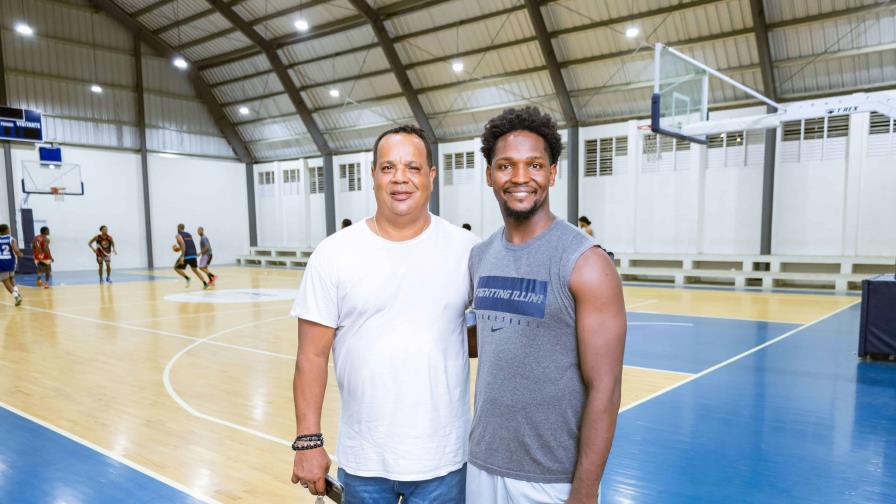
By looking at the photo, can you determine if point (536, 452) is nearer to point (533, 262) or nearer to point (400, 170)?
point (533, 262)

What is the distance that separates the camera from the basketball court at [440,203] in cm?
480

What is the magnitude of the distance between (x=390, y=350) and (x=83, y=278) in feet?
77.6

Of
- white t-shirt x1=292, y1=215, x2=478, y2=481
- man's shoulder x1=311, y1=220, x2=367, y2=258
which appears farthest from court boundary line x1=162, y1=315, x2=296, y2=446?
man's shoulder x1=311, y1=220, x2=367, y2=258

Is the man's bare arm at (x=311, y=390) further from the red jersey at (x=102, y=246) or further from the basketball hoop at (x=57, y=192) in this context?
the basketball hoop at (x=57, y=192)

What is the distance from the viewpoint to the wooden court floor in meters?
4.60

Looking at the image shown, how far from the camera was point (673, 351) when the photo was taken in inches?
332

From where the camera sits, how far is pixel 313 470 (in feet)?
6.67

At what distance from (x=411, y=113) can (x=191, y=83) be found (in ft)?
39.7

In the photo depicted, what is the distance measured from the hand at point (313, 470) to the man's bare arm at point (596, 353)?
0.85m

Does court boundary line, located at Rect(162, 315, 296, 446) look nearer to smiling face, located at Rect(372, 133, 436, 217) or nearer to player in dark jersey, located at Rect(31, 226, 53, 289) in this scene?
smiling face, located at Rect(372, 133, 436, 217)

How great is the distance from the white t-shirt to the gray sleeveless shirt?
0.16 meters

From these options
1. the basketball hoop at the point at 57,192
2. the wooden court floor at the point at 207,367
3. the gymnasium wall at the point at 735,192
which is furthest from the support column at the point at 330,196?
the wooden court floor at the point at 207,367

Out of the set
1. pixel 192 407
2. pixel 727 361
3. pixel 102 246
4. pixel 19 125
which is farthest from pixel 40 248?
pixel 727 361

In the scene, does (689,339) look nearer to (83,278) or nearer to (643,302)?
(643,302)
